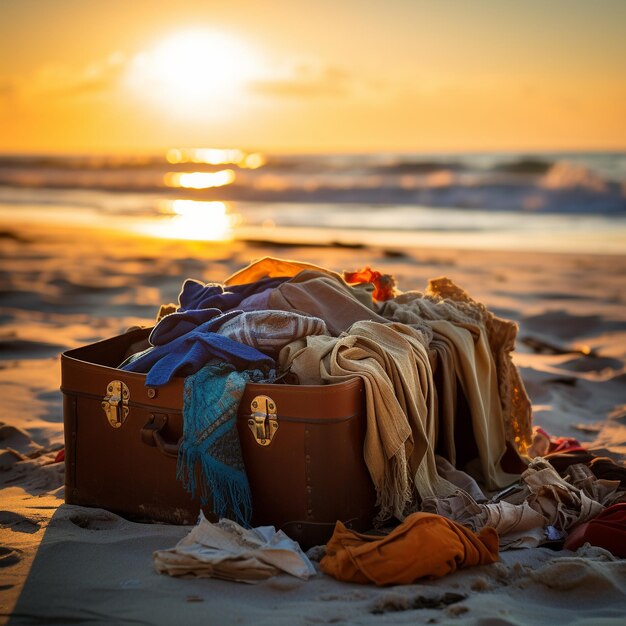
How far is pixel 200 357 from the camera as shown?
→ 4098 mm

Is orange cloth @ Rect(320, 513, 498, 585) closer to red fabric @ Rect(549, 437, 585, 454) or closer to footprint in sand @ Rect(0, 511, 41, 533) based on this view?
footprint in sand @ Rect(0, 511, 41, 533)

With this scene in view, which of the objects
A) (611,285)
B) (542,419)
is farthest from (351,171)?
(542,419)

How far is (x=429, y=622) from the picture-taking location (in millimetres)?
3225

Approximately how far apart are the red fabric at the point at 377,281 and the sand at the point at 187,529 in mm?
1523

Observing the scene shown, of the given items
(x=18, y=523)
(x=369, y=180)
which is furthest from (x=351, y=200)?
(x=18, y=523)

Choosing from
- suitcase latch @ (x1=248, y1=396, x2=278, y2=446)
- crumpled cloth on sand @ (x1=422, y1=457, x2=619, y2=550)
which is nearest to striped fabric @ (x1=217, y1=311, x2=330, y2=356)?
suitcase latch @ (x1=248, y1=396, x2=278, y2=446)

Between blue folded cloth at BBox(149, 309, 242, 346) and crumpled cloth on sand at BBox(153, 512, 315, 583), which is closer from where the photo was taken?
crumpled cloth on sand at BBox(153, 512, 315, 583)

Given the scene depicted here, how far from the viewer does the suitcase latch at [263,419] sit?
3916 millimetres

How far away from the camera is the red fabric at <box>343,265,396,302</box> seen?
550 cm

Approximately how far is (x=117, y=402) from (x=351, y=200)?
68.1ft

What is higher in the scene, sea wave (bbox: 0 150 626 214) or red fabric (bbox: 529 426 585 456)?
sea wave (bbox: 0 150 626 214)

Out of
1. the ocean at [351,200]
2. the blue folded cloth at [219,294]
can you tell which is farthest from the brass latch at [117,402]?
the ocean at [351,200]

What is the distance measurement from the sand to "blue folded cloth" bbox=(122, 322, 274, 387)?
2.33 ft

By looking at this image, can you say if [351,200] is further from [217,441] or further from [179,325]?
[217,441]
